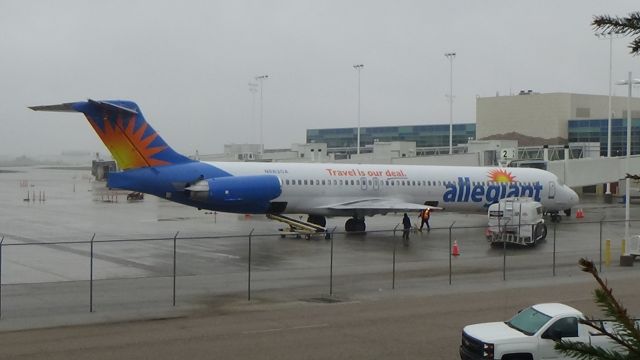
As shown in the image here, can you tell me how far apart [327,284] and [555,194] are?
76.9ft

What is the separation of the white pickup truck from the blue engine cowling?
19.9 metres

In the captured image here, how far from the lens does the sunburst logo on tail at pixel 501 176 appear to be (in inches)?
1546

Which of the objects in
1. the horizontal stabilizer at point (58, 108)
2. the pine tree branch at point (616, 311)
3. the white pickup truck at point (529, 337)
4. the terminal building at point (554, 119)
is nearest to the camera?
the pine tree branch at point (616, 311)

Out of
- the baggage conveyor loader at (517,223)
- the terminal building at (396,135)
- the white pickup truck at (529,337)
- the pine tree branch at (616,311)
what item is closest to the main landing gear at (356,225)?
the baggage conveyor loader at (517,223)

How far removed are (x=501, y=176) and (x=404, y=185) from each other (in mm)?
5608

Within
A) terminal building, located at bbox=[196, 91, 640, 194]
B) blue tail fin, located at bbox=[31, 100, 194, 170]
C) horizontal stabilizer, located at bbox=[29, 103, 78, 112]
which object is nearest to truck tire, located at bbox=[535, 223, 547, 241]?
blue tail fin, located at bbox=[31, 100, 194, 170]

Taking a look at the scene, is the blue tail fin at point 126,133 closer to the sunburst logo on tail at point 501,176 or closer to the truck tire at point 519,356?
the sunburst logo on tail at point 501,176

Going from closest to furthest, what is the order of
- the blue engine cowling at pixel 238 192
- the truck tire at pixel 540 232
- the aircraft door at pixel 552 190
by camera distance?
1. the blue engine cowling at pixel 238 192
2. the truck tire at pixel 540 232
3. the aircraft door at pixel 552 190

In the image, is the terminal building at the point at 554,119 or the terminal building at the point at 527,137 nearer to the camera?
the terminal building at the point at 527,137

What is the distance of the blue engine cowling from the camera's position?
3155 centimetres

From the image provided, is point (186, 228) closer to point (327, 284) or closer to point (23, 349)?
point (327, 284)

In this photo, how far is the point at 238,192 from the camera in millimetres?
31969

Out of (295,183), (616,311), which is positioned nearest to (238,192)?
(295,183)

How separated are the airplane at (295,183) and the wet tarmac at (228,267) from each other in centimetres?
172
